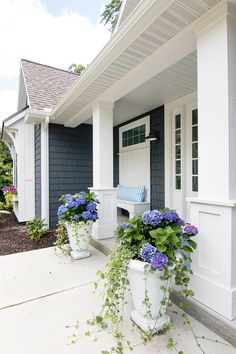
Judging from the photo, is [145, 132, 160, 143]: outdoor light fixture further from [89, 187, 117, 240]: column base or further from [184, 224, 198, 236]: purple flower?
[184, 224, 198, 236]: purple flower

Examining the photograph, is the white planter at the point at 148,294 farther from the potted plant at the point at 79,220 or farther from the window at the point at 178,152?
the window at the point at 178,152

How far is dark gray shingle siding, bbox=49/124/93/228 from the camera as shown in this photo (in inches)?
195

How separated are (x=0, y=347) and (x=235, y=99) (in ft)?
8.40

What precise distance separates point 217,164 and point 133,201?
3063 millimetres

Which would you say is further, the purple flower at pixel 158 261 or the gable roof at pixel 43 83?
the gable roof at pixel 43 83

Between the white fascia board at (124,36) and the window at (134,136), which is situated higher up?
the white fascia board at (124,36)

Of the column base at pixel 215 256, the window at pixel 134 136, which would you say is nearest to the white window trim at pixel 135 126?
the window at pixel 134 136

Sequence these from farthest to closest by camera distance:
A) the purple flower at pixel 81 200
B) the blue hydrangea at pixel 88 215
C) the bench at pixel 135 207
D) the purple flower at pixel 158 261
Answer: the bench at pixel 135 207 → the purple flower at pixel 81 200 → the blue hydrangea at pixel 88 215 → the purple flower at pixel 158 261

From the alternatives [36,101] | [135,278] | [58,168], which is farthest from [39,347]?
[36,101]

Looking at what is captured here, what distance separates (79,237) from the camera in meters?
3.05

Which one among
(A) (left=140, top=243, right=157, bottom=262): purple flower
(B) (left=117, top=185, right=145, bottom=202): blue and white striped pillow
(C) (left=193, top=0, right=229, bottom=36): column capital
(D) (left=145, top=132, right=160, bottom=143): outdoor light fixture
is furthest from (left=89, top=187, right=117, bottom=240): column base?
(C) (left=193, top=0, right=229, bottom=36): column capital

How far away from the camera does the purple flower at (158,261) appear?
4.83 feet

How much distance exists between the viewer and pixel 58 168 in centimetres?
502

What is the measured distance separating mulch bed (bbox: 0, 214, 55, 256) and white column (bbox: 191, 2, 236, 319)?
296 centimetres
